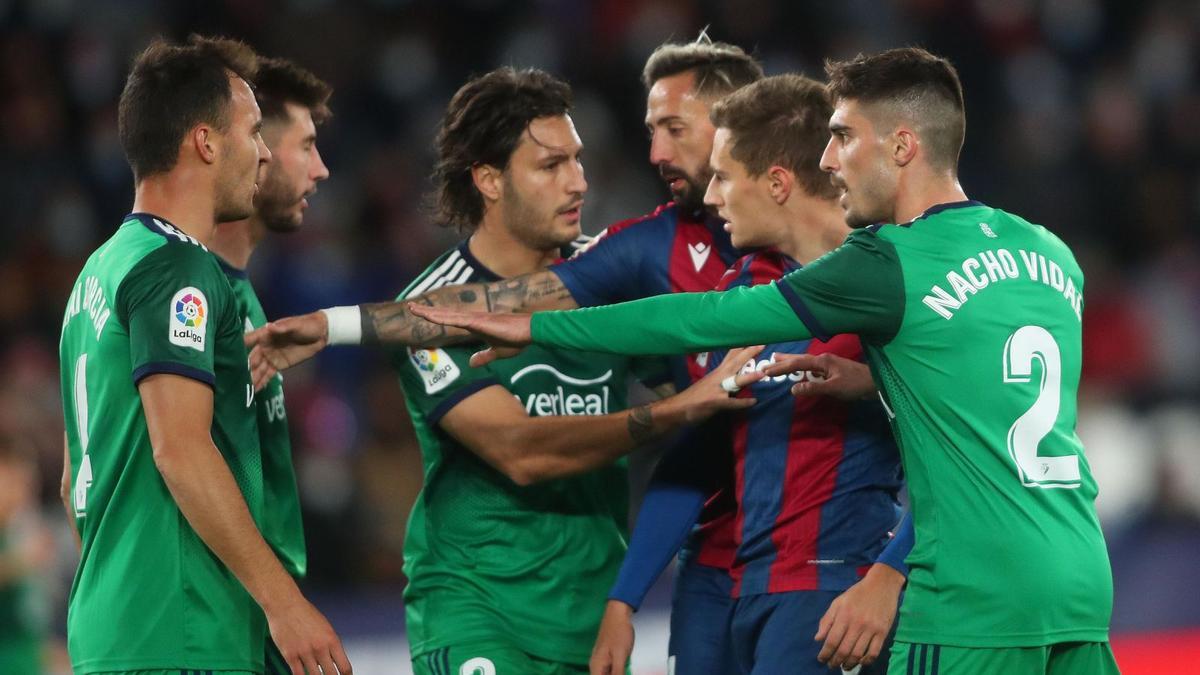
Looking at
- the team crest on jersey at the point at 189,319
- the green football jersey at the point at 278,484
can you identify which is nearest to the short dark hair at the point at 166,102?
the team crest on jersey at the point at 189,319

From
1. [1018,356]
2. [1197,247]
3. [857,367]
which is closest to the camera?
[1018,356]

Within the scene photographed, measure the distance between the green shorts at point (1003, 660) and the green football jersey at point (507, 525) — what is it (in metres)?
1.60

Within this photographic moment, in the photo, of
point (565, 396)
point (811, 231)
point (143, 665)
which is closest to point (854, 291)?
point (811, 231)

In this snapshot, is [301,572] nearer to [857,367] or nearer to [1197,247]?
[857,367]

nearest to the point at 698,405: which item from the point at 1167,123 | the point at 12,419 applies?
the point at 12,419

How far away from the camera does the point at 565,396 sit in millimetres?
5613

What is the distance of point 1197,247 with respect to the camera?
42.6ft

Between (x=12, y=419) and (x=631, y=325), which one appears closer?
(x=631, y=325)

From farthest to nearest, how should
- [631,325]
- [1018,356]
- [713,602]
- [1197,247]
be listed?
[1197,247]
[713,602]
[631,325]
[1018,356]

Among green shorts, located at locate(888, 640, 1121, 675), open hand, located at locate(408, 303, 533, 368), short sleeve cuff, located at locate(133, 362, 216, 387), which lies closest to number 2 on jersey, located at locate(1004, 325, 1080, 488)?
green shorts, located at locate(888, 640, 1121, 675)

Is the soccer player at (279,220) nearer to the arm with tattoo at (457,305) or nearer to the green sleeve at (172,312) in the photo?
the arm with tattoo at (457,305)

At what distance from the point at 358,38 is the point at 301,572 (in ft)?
28.6

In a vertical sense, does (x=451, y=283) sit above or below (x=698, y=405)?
above

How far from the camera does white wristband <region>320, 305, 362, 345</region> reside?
5.29m
